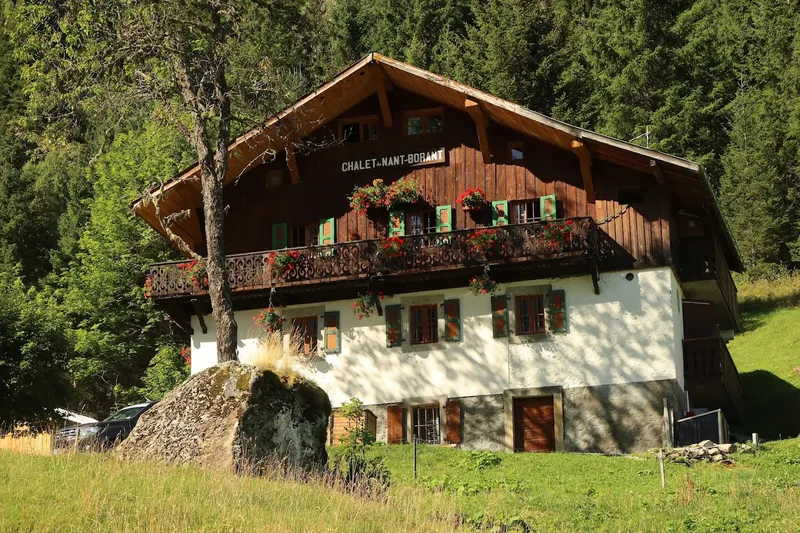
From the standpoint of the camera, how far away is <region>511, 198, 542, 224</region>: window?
3288 cm

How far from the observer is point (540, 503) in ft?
66.3

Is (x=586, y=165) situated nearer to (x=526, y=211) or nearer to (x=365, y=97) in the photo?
(x=526, y=211)

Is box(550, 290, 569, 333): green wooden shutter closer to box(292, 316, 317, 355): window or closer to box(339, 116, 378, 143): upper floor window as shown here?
box(292, 316, 317, 355): window

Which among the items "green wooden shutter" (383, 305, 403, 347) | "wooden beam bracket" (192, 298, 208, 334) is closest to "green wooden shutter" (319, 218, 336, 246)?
"green wooden shutter" (383, 305, 403, 347)

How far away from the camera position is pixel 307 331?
3378cm

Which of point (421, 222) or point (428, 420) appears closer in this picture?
point (428, 420)

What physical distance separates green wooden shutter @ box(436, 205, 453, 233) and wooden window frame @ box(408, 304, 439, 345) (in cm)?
221

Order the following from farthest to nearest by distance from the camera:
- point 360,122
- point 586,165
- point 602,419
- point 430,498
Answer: point 360,122
point 586,165
point 602,419
point 430,498

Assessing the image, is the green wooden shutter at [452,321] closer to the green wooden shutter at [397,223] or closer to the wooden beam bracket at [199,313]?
the green wooden shutter at [397,223]

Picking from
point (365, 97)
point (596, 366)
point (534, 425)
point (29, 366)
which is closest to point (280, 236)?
point (365, 97)

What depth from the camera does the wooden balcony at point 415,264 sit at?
3103 cm

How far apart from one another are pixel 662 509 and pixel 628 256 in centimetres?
1300

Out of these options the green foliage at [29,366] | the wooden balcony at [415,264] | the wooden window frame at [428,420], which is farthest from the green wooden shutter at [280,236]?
the green foliage at [29,366]

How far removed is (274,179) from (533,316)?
29.3 feet
